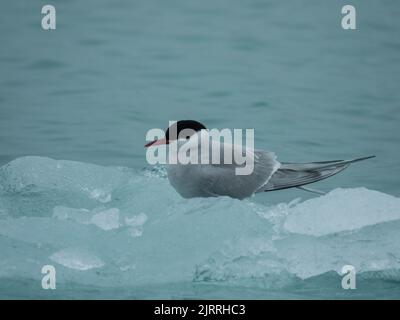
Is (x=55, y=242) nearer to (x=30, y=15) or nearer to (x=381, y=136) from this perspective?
(x=381, y=136)

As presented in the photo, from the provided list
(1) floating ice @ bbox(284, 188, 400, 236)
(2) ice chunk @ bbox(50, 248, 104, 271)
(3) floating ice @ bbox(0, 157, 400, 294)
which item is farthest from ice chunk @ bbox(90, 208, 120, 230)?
(1) floating ice @ bbox(284, 188, 400, 236)

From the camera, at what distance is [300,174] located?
22.8 ft

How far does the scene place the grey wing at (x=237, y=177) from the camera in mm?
6625

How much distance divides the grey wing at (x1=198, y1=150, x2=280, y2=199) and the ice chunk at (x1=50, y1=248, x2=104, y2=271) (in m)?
1.13

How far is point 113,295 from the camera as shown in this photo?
568 centimetres

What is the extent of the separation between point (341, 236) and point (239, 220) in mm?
690

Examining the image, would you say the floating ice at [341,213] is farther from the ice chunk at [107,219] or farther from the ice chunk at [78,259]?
the ice chunk at [78,259]

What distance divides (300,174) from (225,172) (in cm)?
63

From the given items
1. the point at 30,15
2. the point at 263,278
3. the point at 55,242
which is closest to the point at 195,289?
the point at 263,278

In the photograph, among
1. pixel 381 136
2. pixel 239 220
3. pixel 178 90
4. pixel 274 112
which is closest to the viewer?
pixel 239 220

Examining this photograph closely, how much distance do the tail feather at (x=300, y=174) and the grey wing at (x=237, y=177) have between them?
0.22 ft

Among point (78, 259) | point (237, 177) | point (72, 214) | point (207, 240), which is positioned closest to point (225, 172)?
point (237, 177)

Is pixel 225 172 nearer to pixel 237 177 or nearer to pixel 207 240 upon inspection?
pixel 237 177

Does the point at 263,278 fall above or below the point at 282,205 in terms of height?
below
